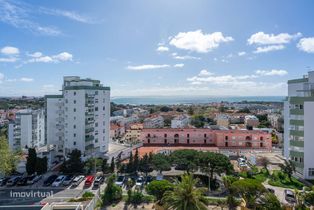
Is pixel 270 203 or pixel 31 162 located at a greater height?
pixel 270 203

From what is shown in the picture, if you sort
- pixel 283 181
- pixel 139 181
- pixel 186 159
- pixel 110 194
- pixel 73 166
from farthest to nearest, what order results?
1. pixel 73 166
2. pixel 186 159
3. pixel 283 181
4. pixel 139 181
5. pixel 110 194

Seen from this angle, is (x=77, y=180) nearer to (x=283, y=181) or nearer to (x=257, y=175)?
(x=257, y=175)

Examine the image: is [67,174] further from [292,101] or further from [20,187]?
[292,101]

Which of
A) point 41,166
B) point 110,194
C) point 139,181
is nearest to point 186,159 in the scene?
point 139,181

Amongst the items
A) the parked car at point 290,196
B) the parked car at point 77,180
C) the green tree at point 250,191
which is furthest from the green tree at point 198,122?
the green tree at point 250,191

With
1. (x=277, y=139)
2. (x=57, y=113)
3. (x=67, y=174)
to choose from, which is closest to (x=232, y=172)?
(x=67, y=174)
